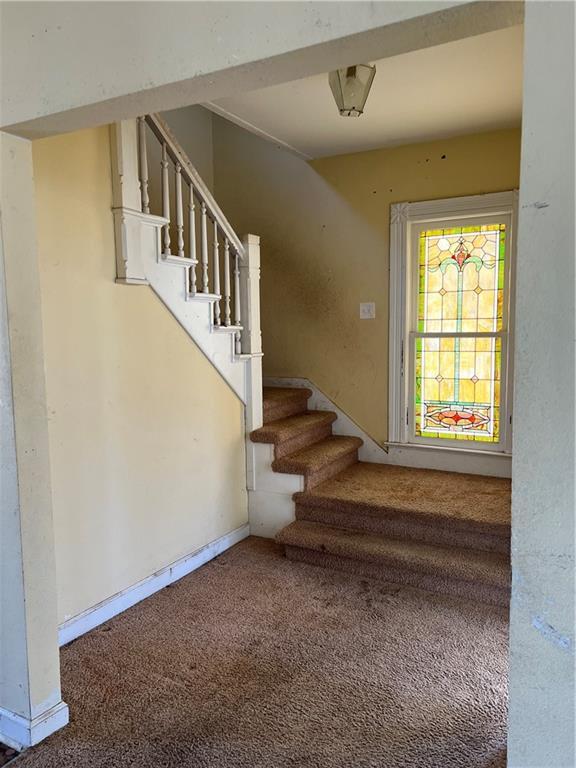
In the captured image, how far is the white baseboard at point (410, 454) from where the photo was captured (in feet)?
12.4

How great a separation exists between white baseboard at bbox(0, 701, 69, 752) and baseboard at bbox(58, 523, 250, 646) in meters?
0.44

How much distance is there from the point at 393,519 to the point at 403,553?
256 mm

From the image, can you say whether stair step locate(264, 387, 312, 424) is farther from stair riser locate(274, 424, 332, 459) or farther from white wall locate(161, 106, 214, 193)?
white wall locate(161, 106, 214, 193)

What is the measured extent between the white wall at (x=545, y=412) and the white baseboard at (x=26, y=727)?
1.54m

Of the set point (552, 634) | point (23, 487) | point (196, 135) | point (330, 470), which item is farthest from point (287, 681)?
point (196, 135)

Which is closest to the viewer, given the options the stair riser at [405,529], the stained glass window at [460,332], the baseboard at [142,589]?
the baseboard at [142,589]

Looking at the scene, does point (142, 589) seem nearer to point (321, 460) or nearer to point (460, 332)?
point (321, 460)

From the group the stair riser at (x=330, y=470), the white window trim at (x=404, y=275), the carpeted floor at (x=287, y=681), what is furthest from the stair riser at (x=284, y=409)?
the carpeted floor at (x=287, y=681)

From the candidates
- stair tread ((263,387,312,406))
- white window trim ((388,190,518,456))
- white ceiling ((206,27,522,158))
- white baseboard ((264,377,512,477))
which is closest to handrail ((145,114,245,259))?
white ceiling ((206,27,522,158))

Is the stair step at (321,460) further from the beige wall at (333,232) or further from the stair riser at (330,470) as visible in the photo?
the beige wall at (333,232)

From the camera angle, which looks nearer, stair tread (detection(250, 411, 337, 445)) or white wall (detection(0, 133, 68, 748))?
white wall (detection(0, 133, 68, 748))

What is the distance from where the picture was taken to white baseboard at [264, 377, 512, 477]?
12.4 ft

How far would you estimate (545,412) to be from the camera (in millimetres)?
1047

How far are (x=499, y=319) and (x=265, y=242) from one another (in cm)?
190
